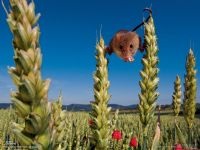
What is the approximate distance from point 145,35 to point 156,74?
0.33 meters

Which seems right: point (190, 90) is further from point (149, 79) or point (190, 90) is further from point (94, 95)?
point (94, 95)

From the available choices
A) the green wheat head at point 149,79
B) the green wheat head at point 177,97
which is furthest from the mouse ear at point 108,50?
the green wheat head at point 177,97

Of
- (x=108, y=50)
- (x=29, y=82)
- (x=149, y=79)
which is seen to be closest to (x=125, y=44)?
(x=108, y=50)

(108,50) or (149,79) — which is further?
(149,79)

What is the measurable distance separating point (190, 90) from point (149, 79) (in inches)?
92.1

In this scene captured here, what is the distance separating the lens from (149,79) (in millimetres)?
2949

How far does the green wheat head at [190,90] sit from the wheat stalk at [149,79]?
84.6 inches

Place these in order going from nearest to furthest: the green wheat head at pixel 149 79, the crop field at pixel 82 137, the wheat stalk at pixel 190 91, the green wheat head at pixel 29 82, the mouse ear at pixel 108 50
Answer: the green wheat head at pixel 29 82, the mouse ear at pixel 108 50, the green wheat head at pixel 149 79, the crop field at pixel 82 137, the wheat stalk at pixel 190 91

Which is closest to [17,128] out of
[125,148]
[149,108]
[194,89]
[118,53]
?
[118,53]

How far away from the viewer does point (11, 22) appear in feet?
3.80

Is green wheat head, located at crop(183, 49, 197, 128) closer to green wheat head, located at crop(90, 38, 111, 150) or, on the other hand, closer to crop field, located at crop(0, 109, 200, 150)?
crop field, located at crop(0, 109, 200, 150)

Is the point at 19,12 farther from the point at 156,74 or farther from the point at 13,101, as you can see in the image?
the point at 156,74

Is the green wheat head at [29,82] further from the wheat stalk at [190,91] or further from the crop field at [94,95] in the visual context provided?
the wheat stalk at [190,91]

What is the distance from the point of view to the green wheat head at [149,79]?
9.70 feet
